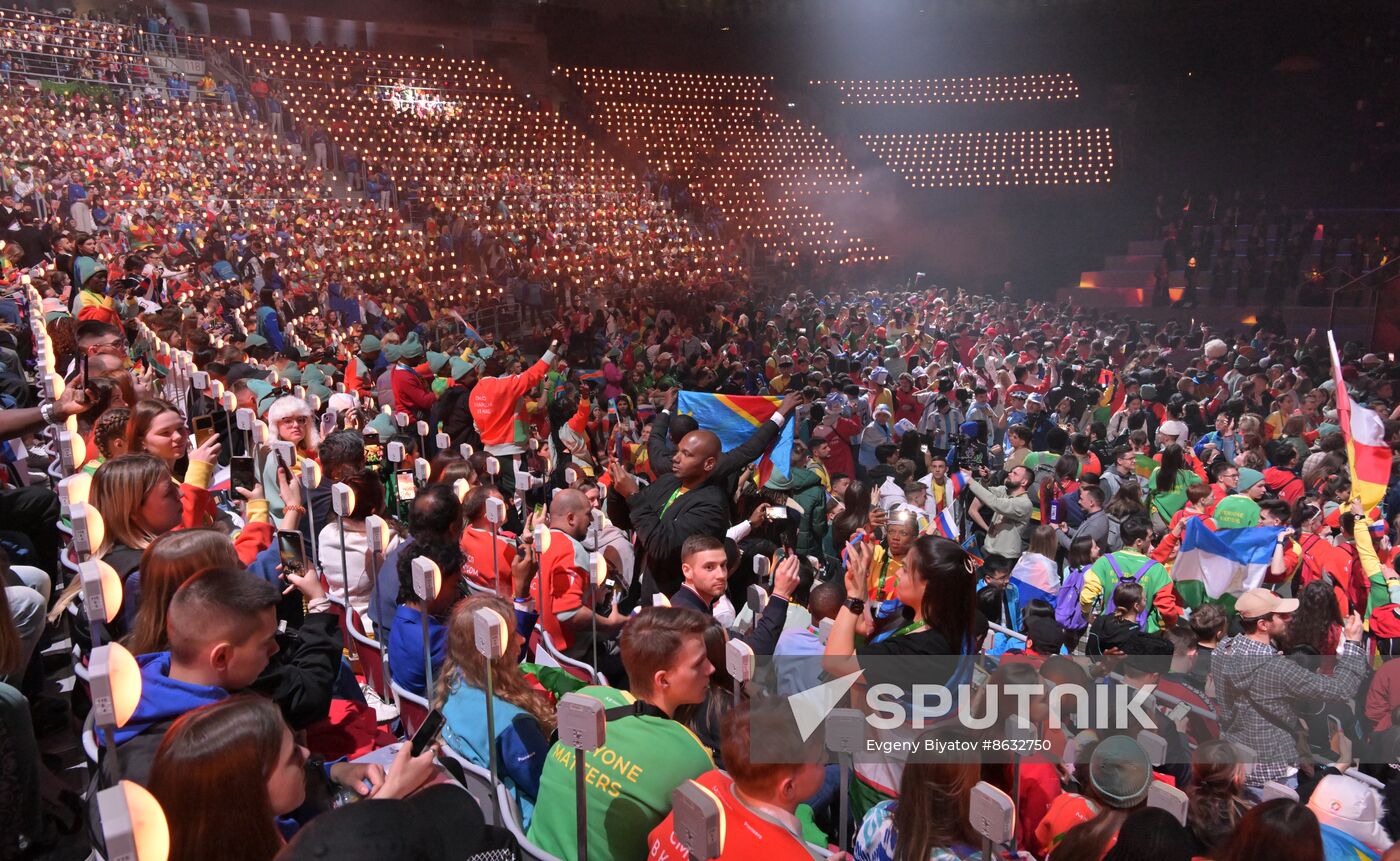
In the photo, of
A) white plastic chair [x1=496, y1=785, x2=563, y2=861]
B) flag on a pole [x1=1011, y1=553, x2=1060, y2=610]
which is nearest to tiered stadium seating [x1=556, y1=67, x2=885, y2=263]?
flag on a pole [x1=1011, y1=553, x2=1060, y2=610]

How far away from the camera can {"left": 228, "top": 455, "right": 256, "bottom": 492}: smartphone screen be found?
450 cm

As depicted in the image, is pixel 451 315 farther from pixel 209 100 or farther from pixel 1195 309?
pixel 1195 309

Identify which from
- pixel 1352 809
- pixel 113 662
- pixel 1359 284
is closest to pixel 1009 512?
pixel 1352 809

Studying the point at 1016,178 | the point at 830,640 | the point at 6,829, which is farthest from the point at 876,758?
the point at 1016,178

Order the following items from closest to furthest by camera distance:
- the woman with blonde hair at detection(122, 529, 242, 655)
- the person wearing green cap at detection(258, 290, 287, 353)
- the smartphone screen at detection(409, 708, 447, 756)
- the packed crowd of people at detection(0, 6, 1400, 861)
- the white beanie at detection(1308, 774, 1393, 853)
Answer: the smartphone screen at detection(409, 708, 447, 756) → the packed crowd of people at detection(0, 6, 1400, 861) → the woman with blonde hair at detection(122, 529, 242, 655) → the white beanie at detection(1308, 774, 1393, 853) → the person wearing green cap at detection(258, 290, 287, 353)

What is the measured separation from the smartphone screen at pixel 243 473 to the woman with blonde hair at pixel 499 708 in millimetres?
2166

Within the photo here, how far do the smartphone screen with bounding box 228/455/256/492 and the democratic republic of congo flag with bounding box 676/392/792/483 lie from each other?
7.26 feet

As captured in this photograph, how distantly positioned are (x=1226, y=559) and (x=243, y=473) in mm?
4563

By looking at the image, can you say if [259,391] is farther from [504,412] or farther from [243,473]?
[504,412]

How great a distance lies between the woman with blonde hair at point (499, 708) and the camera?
2.47 m

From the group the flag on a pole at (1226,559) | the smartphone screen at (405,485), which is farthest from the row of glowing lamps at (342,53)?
the flag on a pole at (1226,559)

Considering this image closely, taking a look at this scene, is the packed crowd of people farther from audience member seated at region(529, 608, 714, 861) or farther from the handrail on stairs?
the handrail on stairs

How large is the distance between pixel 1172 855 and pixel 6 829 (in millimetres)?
2166

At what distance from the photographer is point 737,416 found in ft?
18.7
